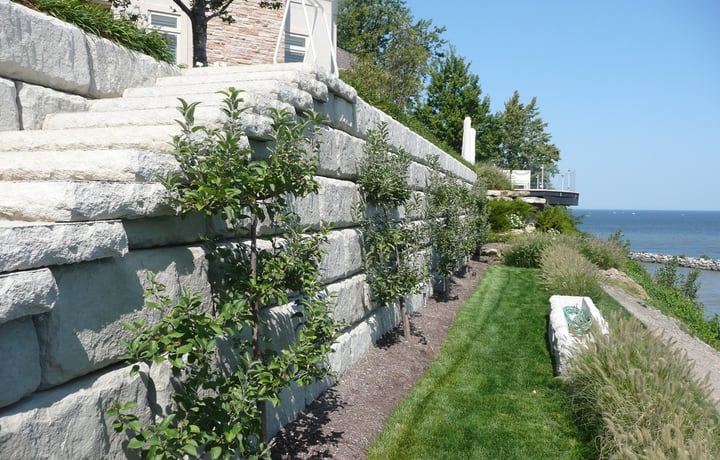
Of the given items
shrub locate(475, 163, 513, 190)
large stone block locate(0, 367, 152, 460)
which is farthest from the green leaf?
shrub locate(475, 163, 513, 190)

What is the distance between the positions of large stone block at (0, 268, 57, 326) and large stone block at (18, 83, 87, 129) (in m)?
2.22

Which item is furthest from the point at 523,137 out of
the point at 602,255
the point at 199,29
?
the point at 199,29

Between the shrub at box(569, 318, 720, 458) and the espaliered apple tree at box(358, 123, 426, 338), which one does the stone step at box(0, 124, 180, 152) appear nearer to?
the espaliered apple tree at box(358, 123, 426, 338)

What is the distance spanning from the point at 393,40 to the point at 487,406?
35.8 m

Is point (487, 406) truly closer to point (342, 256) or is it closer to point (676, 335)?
point (342, 256)

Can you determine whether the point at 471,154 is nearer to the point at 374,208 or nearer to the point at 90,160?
the point at 374,208

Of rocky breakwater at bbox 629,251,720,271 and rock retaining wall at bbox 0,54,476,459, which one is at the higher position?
rock retaining wall at bbox 0,54,476,459

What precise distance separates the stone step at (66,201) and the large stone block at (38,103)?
1.41 metres

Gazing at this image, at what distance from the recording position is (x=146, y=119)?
340 centimetres

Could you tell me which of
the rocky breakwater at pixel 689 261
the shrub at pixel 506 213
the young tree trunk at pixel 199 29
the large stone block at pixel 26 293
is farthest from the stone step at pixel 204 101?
the rocky breakwater at pixel 689 261

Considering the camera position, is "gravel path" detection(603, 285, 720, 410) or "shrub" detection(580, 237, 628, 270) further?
"shrub" detection(580, 237, 628, 270)

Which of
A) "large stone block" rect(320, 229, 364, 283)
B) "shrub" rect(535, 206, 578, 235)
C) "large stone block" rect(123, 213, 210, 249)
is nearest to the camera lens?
"large stone block" rect(123, 213, 210, 249)

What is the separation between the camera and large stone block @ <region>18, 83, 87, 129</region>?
11.4 ft

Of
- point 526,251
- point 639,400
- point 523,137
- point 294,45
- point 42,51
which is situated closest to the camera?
point 42,51
